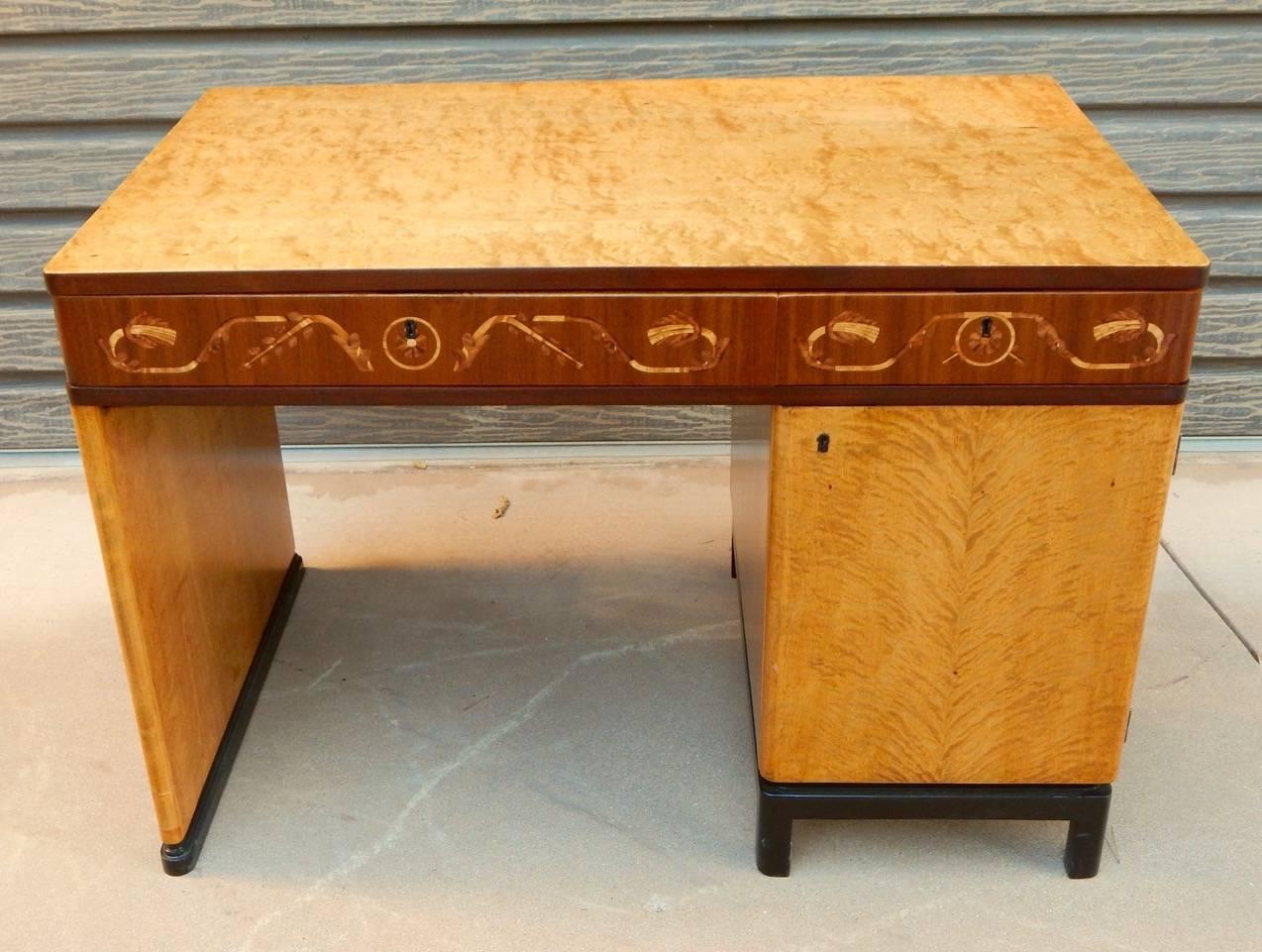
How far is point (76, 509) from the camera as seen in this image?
260 cm

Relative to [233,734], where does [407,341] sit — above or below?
above

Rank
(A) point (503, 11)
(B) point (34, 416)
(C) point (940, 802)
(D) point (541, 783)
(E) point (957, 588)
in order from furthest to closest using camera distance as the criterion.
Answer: (B) point (34, 416)
(A) point (503, 11)
(D) point (541, 783)
(C) point (940, 802)
(E) point (957, 588)

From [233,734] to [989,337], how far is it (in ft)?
3.81

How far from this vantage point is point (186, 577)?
1.71 metres

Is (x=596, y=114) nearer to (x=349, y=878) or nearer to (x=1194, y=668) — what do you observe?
(x=349, y=878)

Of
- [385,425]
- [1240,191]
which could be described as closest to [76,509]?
[385,425]

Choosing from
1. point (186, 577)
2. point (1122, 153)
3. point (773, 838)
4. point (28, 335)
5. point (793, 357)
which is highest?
point (793, 357)

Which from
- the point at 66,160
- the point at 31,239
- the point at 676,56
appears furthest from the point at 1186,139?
the point at 31,239

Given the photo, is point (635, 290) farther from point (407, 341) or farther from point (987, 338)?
point (987, 338)

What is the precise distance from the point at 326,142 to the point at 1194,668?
1.48m

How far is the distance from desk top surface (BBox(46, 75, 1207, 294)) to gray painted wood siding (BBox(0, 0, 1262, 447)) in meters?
0.50

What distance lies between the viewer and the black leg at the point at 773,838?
1.63m

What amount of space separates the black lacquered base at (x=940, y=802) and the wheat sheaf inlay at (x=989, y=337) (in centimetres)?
55

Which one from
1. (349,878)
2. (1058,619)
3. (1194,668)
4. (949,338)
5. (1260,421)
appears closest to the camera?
(949,338)
